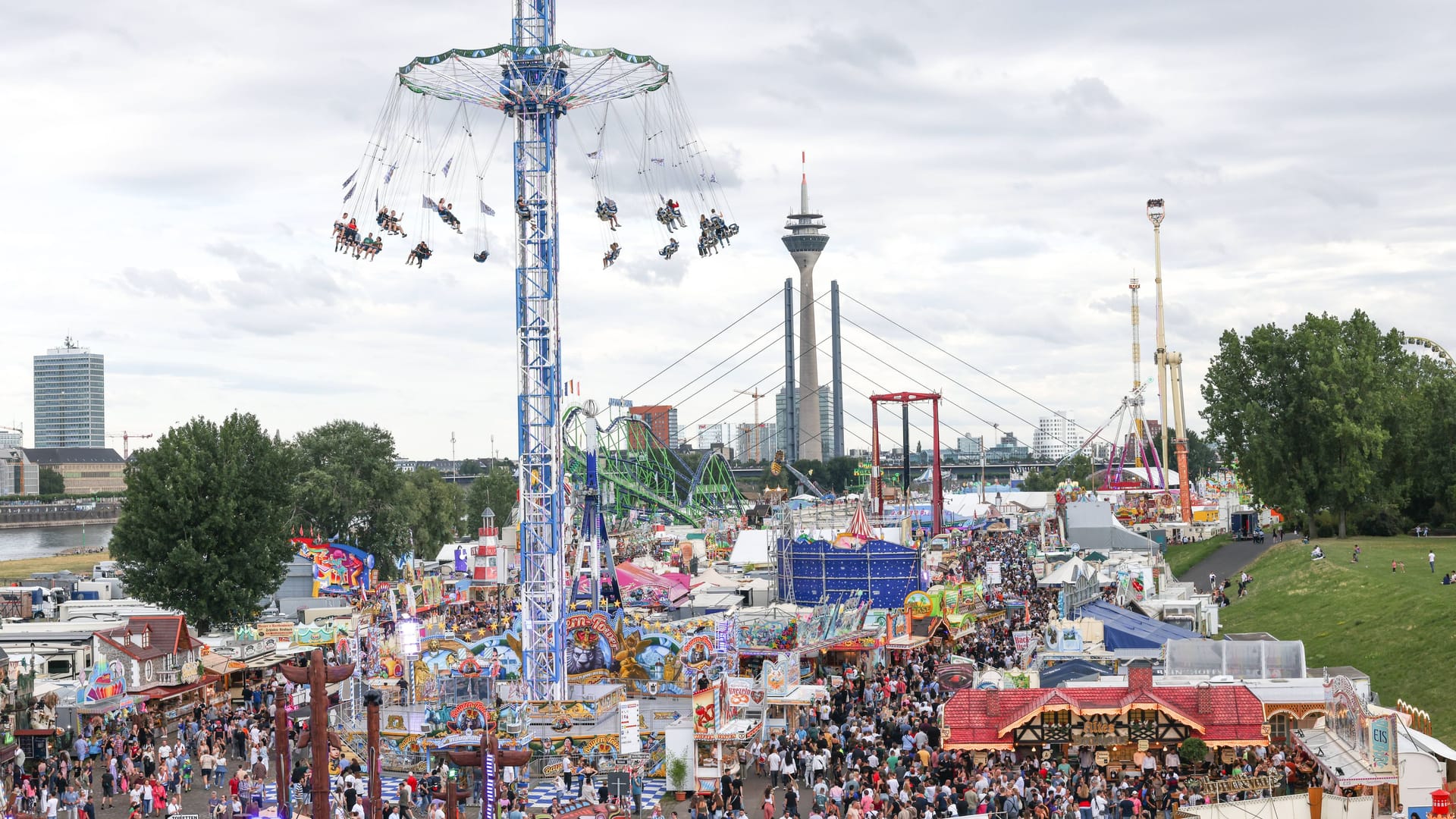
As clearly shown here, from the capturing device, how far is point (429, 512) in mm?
79250

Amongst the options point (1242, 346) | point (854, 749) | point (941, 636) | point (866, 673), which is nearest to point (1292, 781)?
point (854, 749)

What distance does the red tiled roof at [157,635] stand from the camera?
35094mm

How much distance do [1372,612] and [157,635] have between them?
31083 mm

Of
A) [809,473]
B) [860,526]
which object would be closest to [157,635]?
[860,526]

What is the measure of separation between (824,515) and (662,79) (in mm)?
51329

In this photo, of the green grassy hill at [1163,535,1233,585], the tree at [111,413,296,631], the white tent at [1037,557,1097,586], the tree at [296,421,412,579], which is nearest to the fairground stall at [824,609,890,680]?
the white tent at [1037,557,1097,586]

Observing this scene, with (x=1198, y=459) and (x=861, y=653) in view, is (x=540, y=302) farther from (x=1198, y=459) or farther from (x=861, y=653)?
→ (x=1198, y=459)

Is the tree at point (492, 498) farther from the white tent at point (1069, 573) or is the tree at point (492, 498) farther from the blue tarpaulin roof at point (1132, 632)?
the blue tarpaulin roof at point (1132, 632)

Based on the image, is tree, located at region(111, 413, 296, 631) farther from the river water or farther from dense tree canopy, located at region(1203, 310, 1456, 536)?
the river water

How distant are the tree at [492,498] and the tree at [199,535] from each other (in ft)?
174

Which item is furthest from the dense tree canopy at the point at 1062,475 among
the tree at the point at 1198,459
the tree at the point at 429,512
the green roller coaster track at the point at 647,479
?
the tree at the point at 429,512

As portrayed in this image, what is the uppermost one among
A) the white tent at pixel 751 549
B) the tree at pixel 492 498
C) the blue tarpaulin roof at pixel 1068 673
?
the tree at pixel 492 498

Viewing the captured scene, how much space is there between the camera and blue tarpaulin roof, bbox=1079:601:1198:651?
32688 millimetres

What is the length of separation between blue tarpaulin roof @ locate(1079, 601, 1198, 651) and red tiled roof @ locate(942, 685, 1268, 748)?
18.6 feet
